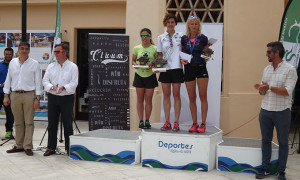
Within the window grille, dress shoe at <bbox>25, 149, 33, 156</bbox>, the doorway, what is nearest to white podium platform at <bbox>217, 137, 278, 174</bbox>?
dress shoe at <bbox>25, 149, 33, 156</bbox>

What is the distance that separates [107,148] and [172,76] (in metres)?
1.34

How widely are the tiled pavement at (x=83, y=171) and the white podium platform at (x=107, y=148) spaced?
0.10 m

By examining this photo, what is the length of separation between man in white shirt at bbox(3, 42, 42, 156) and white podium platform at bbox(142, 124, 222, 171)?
5.89ft

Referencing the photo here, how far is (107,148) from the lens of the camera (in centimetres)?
502

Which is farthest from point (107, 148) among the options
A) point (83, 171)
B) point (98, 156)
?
point (83, 171)

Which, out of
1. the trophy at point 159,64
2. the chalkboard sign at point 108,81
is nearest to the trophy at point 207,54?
the trophy at point 159,64

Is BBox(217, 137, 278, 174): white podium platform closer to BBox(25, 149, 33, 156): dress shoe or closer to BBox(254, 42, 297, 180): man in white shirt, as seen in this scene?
BBox(254, 42, 297, 180): man in white shirt

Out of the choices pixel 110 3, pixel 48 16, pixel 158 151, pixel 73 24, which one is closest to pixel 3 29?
pixel 48 16

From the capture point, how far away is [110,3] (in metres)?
9.04

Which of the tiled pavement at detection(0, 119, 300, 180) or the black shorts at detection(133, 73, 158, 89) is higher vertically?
the black shorts at detection(133, 73, 158, 89)

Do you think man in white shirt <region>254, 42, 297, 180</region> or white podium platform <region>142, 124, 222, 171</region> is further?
white podium platform <region>142, 124, 222, 171</region>

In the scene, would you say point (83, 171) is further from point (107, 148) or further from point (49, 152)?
point (49, 152)

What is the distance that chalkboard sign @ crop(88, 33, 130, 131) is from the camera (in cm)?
655

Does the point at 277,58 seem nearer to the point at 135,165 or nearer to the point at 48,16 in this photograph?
the point at 135,165
